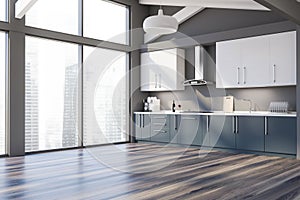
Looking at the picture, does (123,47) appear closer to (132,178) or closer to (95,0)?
(95,0)

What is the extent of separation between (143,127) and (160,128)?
53 centimetres

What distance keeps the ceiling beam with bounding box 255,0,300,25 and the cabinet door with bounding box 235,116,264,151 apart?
1815 millimetres

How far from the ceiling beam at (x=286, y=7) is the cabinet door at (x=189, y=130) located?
2.66m

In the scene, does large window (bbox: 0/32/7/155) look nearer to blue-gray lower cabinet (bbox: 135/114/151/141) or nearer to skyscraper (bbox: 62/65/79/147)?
skyscraper (bbox: 62/65/79/147)

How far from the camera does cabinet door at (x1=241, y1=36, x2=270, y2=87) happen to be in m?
5.95

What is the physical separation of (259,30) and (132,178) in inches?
145

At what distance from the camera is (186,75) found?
756 centimetres

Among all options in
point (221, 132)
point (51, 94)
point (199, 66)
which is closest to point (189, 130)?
point (221, 132)

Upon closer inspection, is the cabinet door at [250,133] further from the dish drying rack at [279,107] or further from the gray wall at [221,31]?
the gray wall at [221,31]

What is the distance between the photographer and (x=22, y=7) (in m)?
5.62

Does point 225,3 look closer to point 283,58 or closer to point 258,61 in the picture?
point 258,61

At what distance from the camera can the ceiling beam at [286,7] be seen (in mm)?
4196

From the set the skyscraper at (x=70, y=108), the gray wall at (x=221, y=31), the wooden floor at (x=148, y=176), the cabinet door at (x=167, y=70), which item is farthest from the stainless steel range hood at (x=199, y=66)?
the skyscraper at (x=70, y=108)

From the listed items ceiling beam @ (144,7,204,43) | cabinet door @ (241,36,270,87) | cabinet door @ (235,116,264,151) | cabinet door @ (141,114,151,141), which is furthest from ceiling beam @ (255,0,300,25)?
cabinet door @ (141,114,151,141)
